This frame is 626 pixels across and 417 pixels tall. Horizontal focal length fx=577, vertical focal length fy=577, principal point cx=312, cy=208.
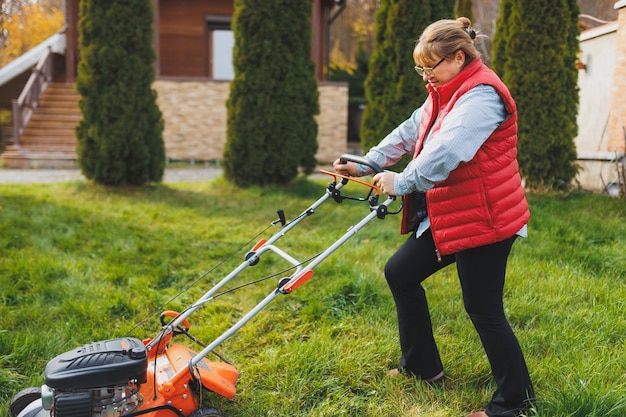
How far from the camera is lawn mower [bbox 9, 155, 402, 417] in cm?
224

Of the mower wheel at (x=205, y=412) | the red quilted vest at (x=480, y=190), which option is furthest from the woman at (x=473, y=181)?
the mower wheel at (x=205, y=412)

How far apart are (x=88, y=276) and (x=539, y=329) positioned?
3.15m

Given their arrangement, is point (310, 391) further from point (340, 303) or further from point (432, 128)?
point (432, 128)

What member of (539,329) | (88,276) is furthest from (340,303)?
(88,276)

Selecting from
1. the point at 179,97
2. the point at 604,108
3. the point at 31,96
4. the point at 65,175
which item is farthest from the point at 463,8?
the point at 31,96

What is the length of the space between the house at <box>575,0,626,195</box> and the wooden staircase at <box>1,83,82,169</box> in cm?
929

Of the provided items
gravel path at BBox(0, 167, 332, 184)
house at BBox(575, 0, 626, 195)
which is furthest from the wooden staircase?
house at BBox(575, 0, 626, 195)

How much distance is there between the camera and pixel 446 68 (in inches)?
94.3

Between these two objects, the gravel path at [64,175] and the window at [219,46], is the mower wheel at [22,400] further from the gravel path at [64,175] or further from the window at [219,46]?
the window at [219,46]

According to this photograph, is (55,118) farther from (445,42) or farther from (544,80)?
(445,42)

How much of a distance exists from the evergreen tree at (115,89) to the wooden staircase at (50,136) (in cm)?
443

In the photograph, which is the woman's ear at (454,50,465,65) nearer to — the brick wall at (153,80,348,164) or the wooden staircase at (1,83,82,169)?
the brick wall at (153,80,348,164)

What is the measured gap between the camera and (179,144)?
12.8 metres

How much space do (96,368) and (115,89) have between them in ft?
19.4
